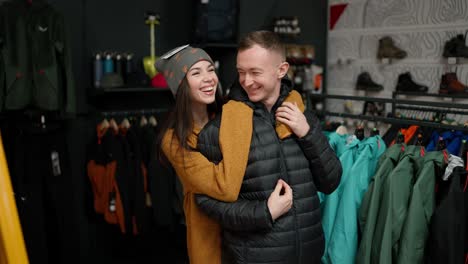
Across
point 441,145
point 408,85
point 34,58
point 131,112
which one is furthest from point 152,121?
point 408,85

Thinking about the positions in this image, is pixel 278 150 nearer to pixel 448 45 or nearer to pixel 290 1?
pixel 448 45

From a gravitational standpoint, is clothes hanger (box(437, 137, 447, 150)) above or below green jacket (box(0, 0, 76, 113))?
below

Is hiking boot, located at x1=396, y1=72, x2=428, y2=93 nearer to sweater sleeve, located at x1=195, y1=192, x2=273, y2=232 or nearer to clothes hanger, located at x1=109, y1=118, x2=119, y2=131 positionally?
clothes hanger, located at x1=109, y1=118, x2=119, y2=131

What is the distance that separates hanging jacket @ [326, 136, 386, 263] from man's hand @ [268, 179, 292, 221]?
537 mm

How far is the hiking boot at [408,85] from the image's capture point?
3875mm

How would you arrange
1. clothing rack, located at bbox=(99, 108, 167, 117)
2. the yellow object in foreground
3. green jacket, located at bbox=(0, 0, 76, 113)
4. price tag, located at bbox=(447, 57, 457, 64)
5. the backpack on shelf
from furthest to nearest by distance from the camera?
1. price tag, located at bbox=(447, 57, 457, 64)
2. the backpack on shelf
3. clothing rack, located at bbox=(99, 108, 167, 117)
4. green jacket, located at bbox=(0, 0, 76, 113)
5. the yellow object in foreground

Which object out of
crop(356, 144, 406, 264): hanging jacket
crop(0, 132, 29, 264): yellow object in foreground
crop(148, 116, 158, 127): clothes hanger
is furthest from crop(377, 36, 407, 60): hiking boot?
crop(0, 132, 29, 264): yellow object in foreground

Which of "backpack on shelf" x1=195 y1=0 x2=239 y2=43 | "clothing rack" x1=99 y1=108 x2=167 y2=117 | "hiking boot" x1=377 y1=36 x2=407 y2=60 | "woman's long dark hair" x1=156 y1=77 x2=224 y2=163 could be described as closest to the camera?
"woman's long dark hair" x1=156 y1=77 x2=224 y2=163

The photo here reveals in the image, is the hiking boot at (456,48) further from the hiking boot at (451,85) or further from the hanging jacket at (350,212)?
the hanging jacket at (350,212)

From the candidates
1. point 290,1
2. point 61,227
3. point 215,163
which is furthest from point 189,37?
point 215,163

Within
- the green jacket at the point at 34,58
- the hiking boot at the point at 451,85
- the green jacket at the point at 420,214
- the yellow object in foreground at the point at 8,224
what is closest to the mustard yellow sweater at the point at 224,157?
the green jacket at the point at 420,214

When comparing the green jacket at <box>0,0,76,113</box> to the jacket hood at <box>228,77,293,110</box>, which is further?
the green jacket at <box>0,0,76,113</box>

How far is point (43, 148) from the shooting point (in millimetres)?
3008

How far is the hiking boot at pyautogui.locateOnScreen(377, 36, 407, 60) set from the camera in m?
4.09
